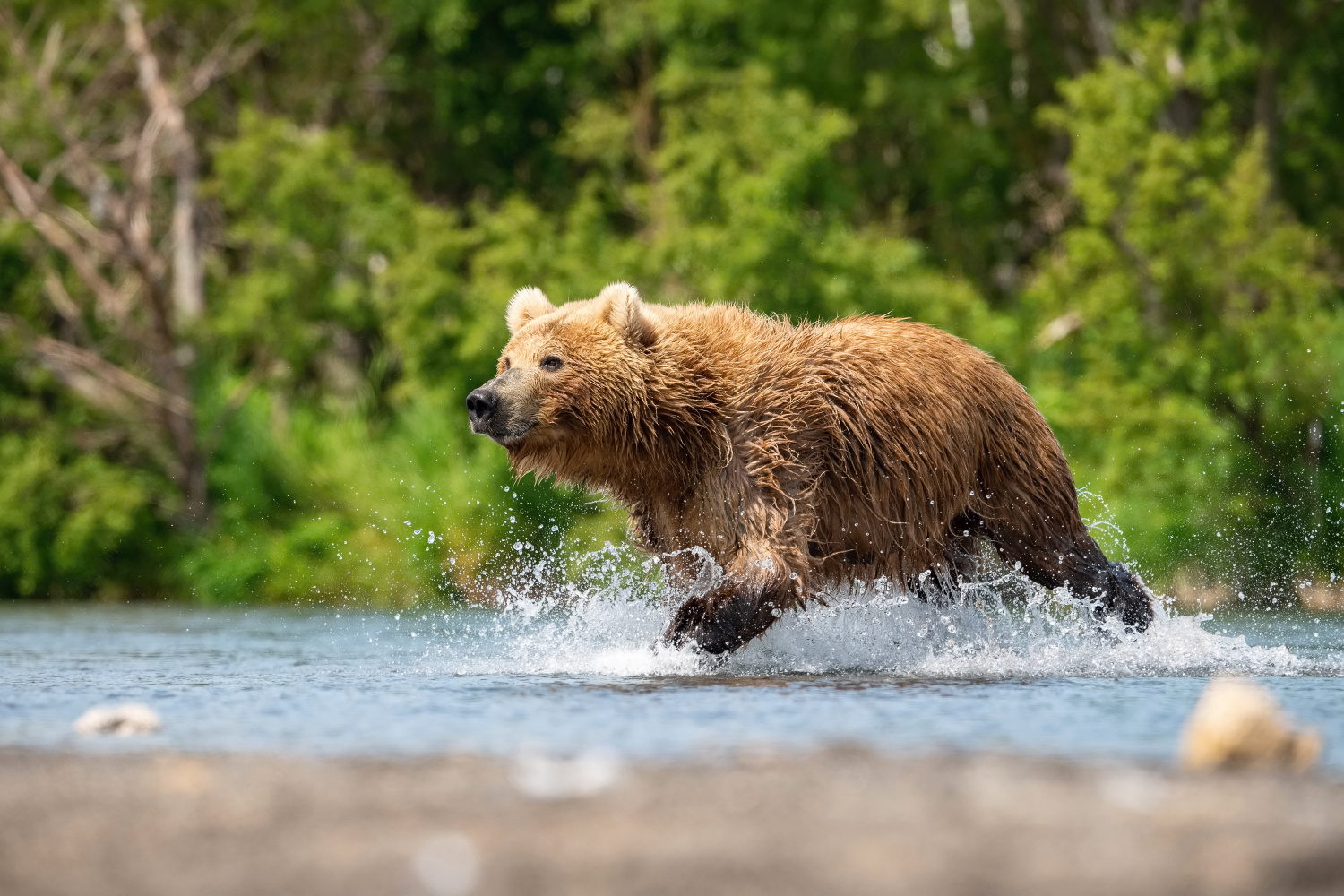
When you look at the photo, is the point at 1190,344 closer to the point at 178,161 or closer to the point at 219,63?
the point at 219,63

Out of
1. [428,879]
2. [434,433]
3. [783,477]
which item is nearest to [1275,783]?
[428,879]

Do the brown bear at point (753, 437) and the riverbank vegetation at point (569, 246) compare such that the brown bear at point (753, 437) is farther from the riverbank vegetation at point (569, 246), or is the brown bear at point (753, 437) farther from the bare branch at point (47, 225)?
the bare branch at point (47, 225)

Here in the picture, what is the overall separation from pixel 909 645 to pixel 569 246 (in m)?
11.4

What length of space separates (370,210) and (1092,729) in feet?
49.9

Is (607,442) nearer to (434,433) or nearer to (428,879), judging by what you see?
(428,879)

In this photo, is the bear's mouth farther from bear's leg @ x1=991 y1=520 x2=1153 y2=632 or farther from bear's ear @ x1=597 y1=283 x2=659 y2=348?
bear's leg @ x1=991 y1=520 x2=1153 y2=632

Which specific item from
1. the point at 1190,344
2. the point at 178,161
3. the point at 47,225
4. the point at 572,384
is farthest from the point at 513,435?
the point at 178,161

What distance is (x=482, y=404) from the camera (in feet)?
24.4

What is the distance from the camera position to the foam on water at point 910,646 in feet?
25.2

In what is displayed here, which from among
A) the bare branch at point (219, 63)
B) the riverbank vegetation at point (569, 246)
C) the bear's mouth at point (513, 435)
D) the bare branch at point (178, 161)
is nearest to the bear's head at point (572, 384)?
the bear's mouth at point (513, 435)

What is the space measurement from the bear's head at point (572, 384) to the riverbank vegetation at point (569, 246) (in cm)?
764

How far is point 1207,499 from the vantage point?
15.5 meters

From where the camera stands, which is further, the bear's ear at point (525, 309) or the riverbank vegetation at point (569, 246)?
the riverbank vegetation at point (569, 246)

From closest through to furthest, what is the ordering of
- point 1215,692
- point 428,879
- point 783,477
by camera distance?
point 428,879
point 1215,692
point 783,477
